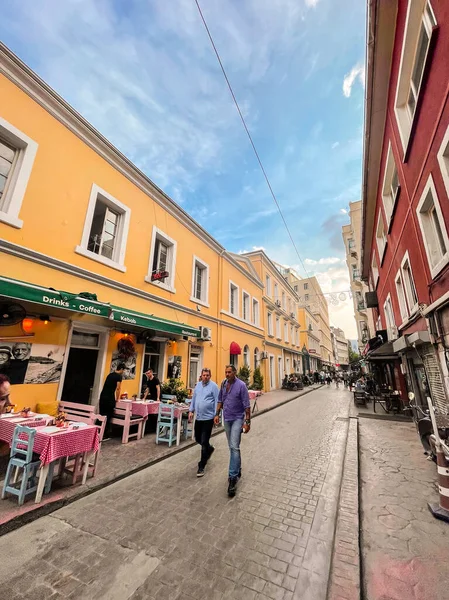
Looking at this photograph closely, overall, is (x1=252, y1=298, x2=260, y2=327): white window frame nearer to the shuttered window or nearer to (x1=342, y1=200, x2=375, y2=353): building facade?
(x1=342, y1=200, x2=375, y2=353): building facade

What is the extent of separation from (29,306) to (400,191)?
9.48 m

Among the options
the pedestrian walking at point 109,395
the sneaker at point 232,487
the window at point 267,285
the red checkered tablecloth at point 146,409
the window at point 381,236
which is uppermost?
the window at point 267,285

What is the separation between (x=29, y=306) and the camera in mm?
5246

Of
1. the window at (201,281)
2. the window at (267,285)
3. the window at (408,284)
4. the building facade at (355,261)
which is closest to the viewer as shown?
the window at (408,284)

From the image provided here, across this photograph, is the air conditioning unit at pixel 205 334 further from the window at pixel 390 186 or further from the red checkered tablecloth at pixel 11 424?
the window at pixel 390 186

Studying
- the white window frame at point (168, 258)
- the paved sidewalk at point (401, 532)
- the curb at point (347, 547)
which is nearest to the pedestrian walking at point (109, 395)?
the white window frame at point (168, 258)

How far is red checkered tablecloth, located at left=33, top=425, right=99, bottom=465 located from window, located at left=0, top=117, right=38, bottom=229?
4333mm

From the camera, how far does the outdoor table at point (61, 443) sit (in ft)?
11.2

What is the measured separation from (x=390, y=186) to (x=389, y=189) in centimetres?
20

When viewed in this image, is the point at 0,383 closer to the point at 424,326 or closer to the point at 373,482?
the point at 373,482

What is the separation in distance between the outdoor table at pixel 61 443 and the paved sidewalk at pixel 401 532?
390 centimetres

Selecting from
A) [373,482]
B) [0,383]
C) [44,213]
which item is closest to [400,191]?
[373,482]

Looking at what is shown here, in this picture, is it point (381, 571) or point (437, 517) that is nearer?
point (381, 571)

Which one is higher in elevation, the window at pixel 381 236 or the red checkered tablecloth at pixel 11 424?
the window at pixel 381 236
